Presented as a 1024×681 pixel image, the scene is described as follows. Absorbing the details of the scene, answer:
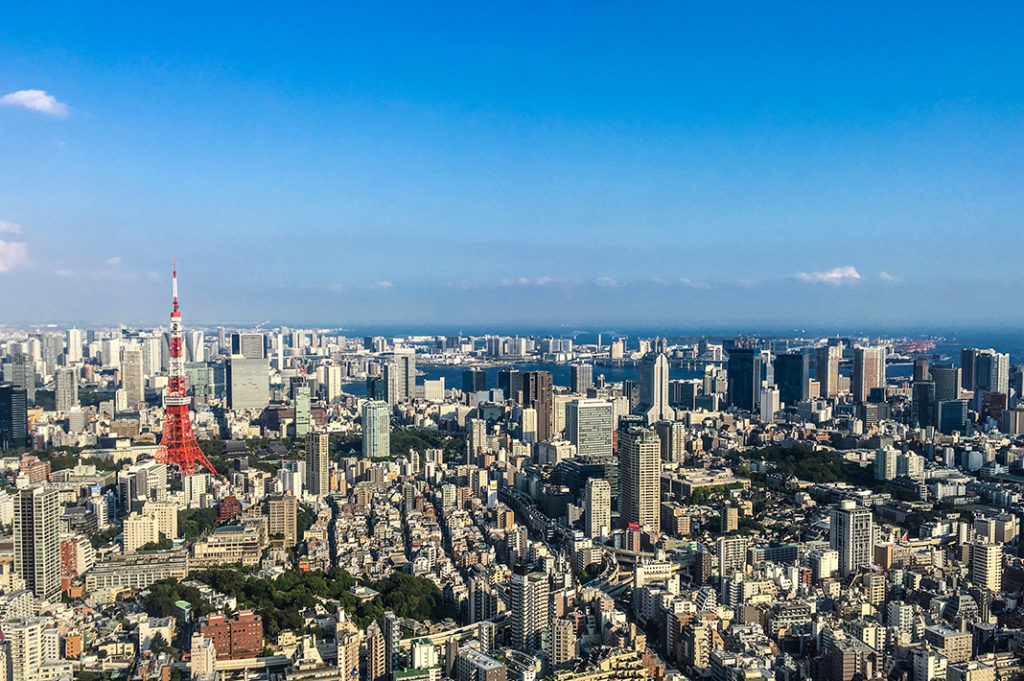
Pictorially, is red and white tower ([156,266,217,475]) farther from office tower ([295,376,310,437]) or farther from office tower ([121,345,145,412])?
office tower ([121,345,145,412])

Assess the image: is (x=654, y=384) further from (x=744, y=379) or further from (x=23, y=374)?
(x=23, y=374)

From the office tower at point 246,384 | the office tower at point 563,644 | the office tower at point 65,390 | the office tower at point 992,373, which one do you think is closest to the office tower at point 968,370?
the office tower at point 992,373

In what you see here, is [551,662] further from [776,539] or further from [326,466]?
[326,466]

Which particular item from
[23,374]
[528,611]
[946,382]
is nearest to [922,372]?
[946,382]

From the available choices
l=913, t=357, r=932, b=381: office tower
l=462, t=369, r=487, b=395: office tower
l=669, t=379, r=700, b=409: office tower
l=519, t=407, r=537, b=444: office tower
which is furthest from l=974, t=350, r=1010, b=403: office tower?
l=462, t=369, r=487, b=395: office tower

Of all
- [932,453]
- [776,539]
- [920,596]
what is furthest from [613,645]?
[932,453]

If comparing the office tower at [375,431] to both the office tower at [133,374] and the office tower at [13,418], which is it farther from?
the office tower at [133,374]
